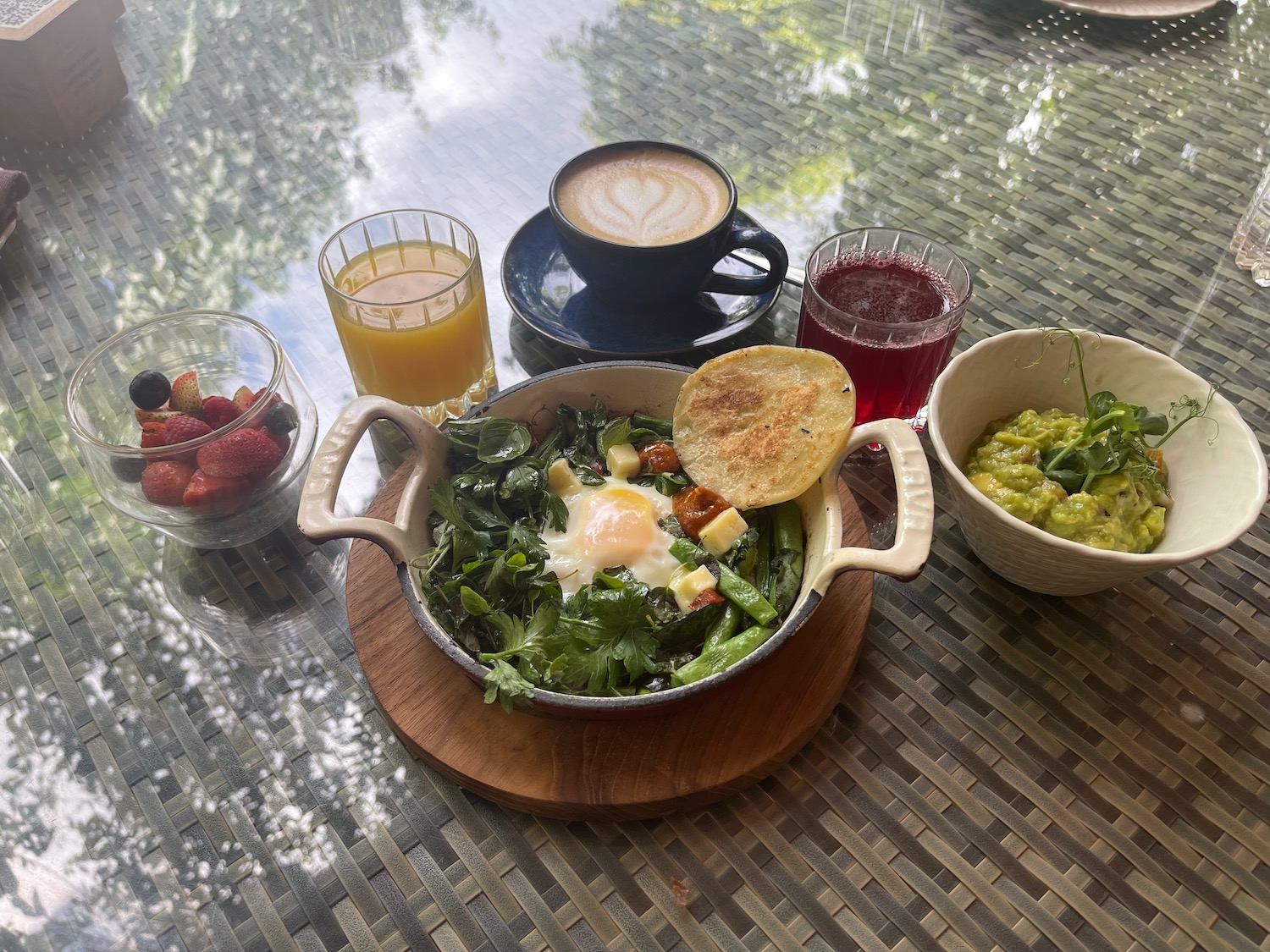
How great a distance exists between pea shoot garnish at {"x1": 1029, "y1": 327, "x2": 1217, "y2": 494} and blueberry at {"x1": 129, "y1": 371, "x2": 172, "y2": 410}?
1.75 m

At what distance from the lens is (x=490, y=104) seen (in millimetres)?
3025

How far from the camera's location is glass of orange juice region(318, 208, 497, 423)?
1.97 m

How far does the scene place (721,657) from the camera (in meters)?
1.56

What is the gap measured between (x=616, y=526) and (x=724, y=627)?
0.29m

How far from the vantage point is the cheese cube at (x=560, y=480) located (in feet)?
6.03


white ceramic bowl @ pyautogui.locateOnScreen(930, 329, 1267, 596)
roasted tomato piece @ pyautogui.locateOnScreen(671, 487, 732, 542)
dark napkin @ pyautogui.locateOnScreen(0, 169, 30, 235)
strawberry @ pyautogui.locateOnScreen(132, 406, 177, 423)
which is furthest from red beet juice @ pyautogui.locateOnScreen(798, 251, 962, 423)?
dark napkin @ pyautogui.locateOnScreen(0, 169, 30, 235)

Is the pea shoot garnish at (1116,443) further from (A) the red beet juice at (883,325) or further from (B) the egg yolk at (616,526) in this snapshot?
(B) the egg yolk at (616,526)

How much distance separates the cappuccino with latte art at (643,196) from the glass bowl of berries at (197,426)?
2.59 ft

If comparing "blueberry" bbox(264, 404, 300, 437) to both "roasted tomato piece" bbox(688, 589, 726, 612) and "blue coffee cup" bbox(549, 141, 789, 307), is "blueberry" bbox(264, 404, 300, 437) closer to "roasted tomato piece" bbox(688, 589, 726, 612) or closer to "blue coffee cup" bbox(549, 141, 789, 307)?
"blue coffee cup" bbox(549, 141, 789, 307)

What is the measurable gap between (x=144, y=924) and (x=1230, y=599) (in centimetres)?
203

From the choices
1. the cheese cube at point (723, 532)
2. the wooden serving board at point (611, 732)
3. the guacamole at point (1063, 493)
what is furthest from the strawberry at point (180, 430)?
the guacamole at point (1063, 493)

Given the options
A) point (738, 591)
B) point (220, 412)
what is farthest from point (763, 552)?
point (220, 412)

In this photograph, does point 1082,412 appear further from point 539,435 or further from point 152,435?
point 152,435

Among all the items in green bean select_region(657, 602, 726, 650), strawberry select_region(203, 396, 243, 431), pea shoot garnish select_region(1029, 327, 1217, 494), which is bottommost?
green bean select_region(657, 602, 726, 650)
